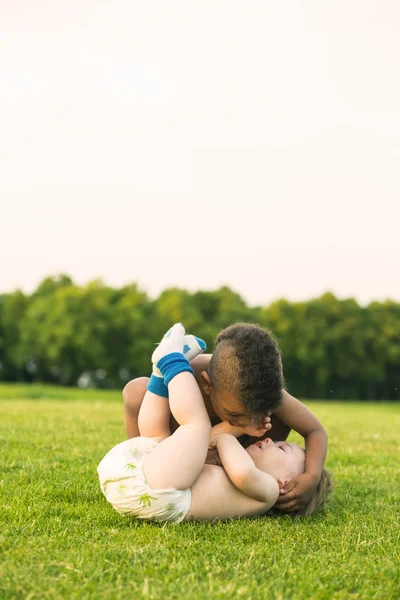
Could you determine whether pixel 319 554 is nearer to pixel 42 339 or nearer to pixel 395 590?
pixel 395 590

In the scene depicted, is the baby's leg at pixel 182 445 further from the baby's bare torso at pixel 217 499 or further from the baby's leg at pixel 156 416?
the baby's leg at pixel 156 416

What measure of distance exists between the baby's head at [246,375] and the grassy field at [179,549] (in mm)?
712

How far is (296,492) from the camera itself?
4449 mm

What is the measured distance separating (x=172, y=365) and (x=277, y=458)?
3.45 feet

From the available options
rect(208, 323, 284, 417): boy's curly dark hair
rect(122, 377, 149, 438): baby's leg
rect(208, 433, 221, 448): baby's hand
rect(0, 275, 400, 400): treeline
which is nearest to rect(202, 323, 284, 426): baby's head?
rect(208, 323, 284, 417): boy's curly dark hair

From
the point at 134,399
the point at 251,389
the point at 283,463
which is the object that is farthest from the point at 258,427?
the point at 134,399

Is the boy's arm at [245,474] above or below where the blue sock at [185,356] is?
below

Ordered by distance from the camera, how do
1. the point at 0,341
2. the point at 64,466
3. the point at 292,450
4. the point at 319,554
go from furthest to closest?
1. the point at 0,341
2. the point at 64,466
3. the point at 292,450
4. the point at 319,554

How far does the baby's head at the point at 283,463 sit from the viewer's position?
4.60 meters

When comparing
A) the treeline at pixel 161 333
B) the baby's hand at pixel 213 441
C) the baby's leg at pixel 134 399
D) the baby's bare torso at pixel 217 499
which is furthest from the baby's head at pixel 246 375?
the treeline at pixel 161 333

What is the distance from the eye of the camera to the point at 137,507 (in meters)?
4.11

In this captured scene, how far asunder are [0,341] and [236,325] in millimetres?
51444

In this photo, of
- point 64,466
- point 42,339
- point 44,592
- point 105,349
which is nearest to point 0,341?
point 42,339

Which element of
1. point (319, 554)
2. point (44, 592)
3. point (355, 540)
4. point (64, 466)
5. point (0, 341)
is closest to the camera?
point (44, 592)
